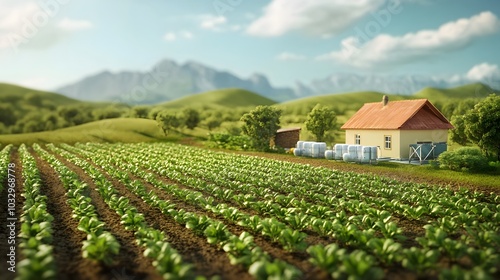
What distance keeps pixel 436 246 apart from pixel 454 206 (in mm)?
5389

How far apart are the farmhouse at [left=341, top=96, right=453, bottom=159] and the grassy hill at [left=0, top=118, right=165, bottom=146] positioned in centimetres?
3788

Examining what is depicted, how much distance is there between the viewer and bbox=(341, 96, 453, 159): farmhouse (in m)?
31.0

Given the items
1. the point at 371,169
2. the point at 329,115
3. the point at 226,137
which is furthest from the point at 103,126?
the point at 371,169

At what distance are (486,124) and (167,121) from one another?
4841 cm

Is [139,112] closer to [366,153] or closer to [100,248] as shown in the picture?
[366,153]

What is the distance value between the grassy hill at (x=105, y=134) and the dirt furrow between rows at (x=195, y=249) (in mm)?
50038

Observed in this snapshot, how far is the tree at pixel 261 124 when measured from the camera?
39531mm

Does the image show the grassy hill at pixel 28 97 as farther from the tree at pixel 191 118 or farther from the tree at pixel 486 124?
the tree at pixel 486 124

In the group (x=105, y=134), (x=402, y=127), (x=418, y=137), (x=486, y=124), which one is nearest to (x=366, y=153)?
(x=402, y=127)

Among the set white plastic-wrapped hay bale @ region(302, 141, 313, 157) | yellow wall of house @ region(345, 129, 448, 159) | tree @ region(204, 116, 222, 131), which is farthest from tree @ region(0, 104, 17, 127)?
yellow wall of house @ region(345, 129, 448, 159)

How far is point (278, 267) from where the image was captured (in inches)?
275

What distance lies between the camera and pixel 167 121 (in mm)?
63750

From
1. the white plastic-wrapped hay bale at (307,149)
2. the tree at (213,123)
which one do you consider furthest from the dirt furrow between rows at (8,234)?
the tree at (213,123)

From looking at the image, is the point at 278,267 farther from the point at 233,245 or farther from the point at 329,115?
the point at 329,115
